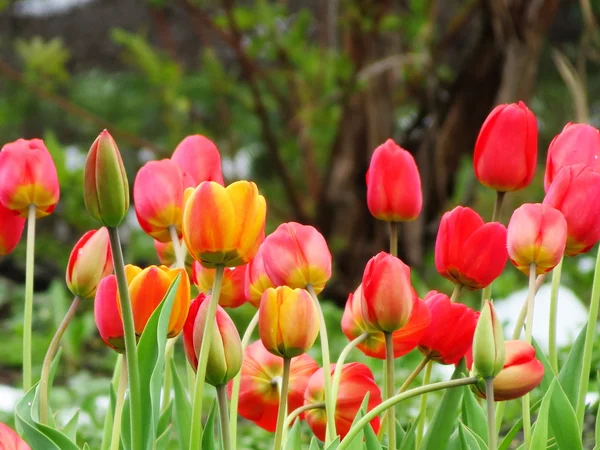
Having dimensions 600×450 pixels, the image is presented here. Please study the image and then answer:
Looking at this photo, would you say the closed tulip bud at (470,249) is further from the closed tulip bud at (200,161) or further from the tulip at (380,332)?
the closed tulip bud at (200,161)

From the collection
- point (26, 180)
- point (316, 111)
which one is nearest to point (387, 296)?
point (26, 180)

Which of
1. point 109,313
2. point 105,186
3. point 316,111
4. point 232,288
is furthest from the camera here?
point 316,111

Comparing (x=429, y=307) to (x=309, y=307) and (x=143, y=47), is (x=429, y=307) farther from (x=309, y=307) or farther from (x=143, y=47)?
(x=143, y=47)

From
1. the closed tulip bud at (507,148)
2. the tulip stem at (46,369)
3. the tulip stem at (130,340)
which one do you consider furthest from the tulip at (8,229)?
the closed tulip bud at (507,148)

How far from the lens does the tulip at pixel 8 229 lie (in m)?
0.63

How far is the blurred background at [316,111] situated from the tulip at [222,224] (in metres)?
1.31

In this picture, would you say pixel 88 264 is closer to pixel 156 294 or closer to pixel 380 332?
pixel 156 294

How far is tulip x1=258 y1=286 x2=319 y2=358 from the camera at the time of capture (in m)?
0.49

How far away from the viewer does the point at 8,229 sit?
63 cm

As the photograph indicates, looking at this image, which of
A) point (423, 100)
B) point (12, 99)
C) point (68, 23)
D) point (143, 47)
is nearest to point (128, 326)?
point (143, 47)

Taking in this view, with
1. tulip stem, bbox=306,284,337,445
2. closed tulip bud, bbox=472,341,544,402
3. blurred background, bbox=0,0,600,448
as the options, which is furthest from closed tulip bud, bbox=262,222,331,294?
blurred background, bbox=0,0,600,448

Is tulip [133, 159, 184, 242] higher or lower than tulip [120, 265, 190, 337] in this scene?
higher

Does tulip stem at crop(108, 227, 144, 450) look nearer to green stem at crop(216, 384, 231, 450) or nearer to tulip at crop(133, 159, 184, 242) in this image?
green stem at crop(216, 384, 231, 450)

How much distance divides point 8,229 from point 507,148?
0.35 metres
